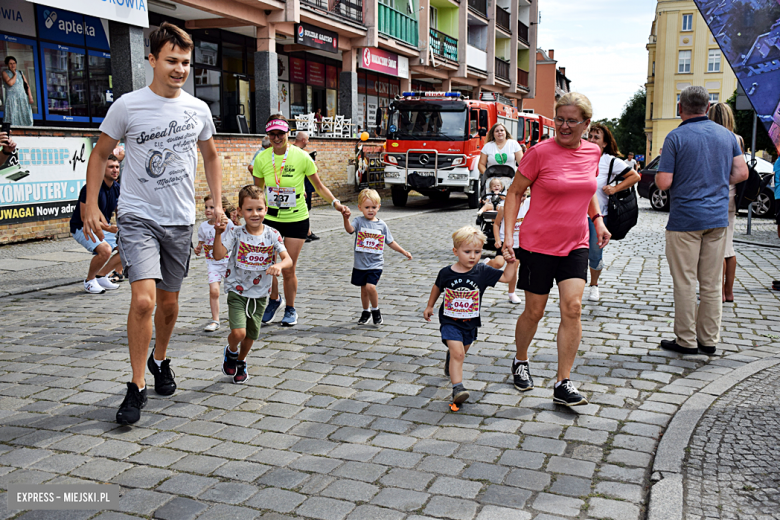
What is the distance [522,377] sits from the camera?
482 centimetres

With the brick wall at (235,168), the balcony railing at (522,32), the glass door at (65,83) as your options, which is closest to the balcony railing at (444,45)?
the brick wall at (235,168)

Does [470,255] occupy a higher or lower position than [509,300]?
higher

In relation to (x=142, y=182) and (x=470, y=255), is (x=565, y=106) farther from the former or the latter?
(x=142, y=182)

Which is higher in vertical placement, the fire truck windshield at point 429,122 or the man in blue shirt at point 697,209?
the fire truck windshield at point 429,122

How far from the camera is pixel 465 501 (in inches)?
126

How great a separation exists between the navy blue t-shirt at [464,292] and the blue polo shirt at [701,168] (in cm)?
203

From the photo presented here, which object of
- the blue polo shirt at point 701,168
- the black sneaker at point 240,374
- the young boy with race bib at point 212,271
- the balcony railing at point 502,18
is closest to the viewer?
the black sneaker at point 240,374

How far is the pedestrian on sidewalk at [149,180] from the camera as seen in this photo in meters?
4.18

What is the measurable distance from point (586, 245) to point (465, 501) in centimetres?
201

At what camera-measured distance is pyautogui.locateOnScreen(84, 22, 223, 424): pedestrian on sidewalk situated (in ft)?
13.7

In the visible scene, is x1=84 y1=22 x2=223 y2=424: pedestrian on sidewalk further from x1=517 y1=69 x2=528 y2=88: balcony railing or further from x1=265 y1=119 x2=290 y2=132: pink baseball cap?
x1=517 y1=69 x2=528 y2=88: balcony railing

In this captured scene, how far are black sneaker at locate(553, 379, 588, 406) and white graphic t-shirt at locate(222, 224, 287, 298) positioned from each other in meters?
2.08

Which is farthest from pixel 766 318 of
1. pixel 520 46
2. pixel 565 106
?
pixel 520 46

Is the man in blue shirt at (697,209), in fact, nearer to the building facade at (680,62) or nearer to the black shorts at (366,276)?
the black shorts at (366,276)
